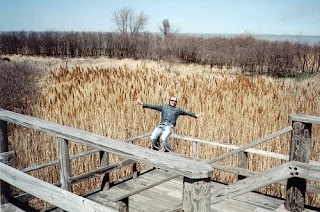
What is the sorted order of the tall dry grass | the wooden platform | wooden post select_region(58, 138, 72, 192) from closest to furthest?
1. wooden post select_region(58, 138, 72, 192)
2. the wooden platform
3. the tall dry grass

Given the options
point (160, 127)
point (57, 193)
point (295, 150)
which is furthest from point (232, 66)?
point (57, 193)

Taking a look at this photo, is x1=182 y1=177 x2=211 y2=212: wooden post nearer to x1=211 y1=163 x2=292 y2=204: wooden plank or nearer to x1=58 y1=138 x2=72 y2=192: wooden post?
x1=211 y1=163 x2=292 y2=204: wooden plank

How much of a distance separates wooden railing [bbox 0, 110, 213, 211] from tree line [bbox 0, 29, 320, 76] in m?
20.3

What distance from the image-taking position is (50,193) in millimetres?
2148

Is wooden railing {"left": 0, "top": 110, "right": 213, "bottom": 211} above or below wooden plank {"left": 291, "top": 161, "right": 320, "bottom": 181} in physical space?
above

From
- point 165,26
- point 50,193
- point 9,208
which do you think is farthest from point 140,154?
point 165,26

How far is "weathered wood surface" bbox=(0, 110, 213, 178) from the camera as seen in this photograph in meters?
1.58

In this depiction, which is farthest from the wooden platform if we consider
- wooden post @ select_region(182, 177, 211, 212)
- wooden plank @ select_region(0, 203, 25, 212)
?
wooden post @ select_region(182, 177, 211, 212)

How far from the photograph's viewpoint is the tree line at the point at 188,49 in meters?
22.0

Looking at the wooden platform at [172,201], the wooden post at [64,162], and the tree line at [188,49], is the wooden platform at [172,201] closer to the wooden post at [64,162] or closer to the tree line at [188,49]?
the wooden post at [64,162]

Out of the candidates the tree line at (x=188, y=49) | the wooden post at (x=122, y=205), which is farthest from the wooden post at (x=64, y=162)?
the tree line at (x=188, y=49)

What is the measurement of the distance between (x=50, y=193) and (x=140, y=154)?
764 millimetres

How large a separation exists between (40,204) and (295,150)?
3823 mm

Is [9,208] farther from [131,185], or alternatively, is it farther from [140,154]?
[131,185]
